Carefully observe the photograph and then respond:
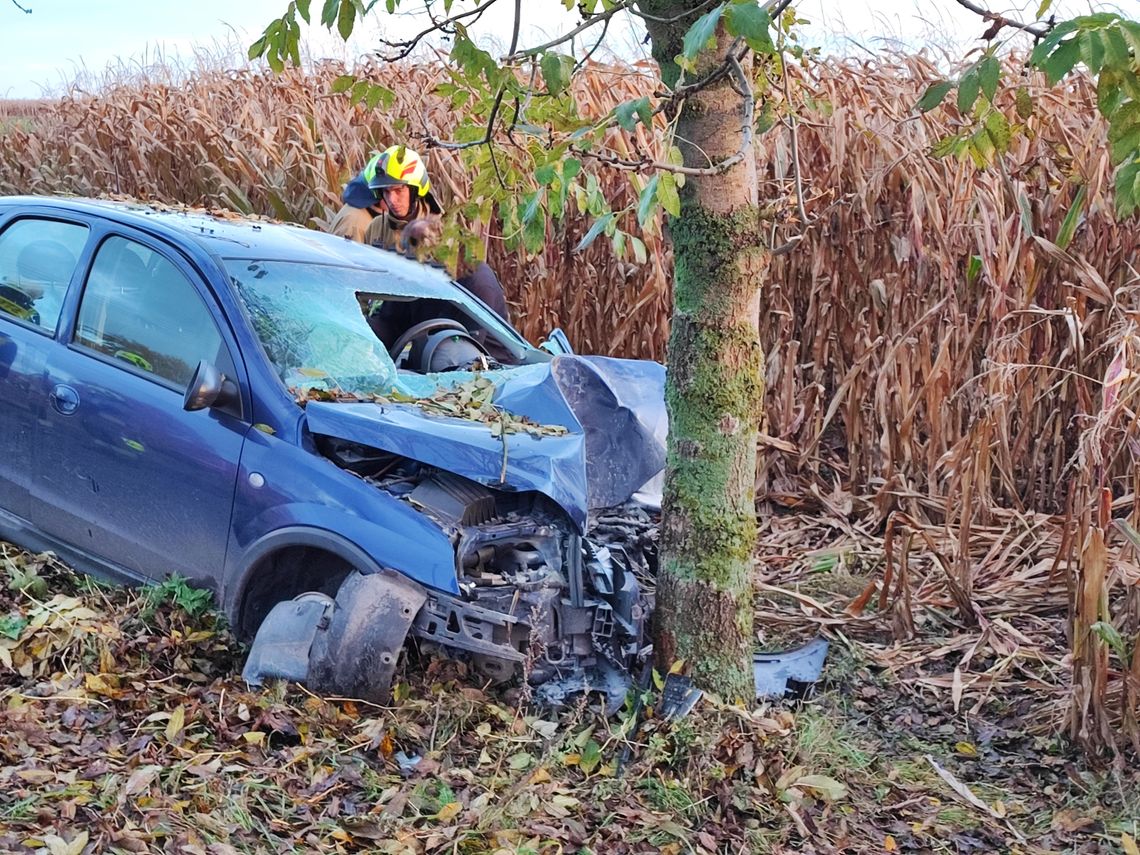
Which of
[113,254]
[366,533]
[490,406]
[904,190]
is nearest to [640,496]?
[490,406]

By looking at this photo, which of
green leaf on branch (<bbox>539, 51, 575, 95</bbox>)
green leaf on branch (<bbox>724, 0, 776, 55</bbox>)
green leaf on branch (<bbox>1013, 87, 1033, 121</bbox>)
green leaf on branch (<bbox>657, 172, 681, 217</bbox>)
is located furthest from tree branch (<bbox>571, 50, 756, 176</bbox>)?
green leaf on branch (<bbox>1013, 87, 1033, 121</bbox>)

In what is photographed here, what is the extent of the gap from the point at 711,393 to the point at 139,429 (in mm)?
2093

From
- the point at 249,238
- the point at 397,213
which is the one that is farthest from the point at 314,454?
the point at 397,213

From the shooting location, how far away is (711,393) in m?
3.97

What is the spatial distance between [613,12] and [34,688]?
9.46ft

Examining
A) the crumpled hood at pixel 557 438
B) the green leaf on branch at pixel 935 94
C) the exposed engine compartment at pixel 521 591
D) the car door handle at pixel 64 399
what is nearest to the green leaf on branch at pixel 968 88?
the green leaf on branch at pixel 935 94

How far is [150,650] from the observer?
166 inches

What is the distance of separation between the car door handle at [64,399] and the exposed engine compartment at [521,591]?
114cm

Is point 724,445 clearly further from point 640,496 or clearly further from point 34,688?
point 34,688

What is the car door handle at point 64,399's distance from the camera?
4.59 m

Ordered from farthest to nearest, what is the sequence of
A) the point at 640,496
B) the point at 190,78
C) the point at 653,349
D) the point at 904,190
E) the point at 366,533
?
the point at 190,78
the point at 653,349
the point at 904,190
the point at 640,496
the point at 366,533

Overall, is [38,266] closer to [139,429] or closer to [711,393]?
[139,429]

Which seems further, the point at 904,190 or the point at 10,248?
the point at 904,190

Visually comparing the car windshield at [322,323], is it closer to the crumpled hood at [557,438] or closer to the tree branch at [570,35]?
the crumpled hood at [557,438]
